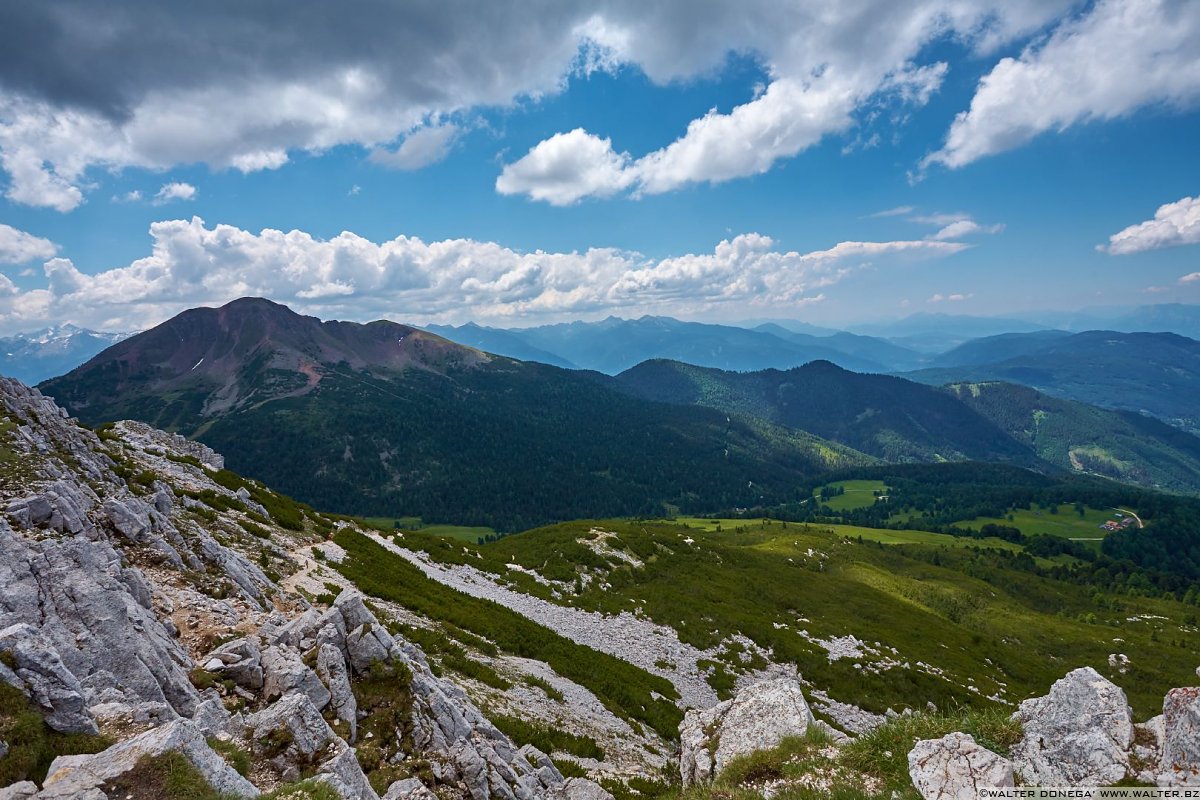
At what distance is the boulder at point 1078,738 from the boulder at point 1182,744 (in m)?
0.75

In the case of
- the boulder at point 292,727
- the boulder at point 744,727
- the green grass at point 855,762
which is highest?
the boulder at point 292,727

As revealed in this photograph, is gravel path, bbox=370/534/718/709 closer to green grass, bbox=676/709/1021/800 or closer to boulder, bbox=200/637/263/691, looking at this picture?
green grass, bbox=676/709/1021/800

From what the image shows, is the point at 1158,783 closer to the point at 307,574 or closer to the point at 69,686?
the point at 69,686

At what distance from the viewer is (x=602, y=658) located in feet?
124

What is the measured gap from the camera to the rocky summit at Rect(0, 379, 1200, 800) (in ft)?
35.2

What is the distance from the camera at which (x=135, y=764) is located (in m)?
9.71

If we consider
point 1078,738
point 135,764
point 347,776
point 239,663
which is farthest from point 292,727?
point 1078,738

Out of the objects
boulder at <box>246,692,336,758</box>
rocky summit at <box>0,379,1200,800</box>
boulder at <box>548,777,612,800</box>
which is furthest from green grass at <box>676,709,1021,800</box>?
boulder at <box>246,692,336,758</box>

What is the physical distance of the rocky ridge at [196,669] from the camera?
35.9 feet

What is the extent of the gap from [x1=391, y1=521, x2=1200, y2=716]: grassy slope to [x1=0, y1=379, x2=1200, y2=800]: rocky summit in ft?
83.1

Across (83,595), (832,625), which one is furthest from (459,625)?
(832,625)

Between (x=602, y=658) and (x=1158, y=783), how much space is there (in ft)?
103

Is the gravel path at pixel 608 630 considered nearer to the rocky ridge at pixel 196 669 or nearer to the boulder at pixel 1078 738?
the rocky ridge at pixel 196 669

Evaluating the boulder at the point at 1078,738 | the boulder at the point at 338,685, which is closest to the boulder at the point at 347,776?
the boulder at the point at 338,685
